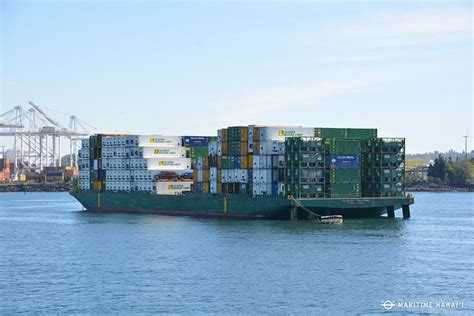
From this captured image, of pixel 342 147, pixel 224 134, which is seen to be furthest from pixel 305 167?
pixel 224 134

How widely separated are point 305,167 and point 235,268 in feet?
143

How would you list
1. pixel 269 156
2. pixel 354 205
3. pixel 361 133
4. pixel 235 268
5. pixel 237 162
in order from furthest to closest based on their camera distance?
1. pixel 237 162
2. pixel 361 133
3. pixel 269 156
4. pixel 354 205
5. pixel 235 268

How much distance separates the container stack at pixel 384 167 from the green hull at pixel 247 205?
1851mm

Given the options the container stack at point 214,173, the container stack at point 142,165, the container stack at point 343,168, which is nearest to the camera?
the container stack at point 343,168

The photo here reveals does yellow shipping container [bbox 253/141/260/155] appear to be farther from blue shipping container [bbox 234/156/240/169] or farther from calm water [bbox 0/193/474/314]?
calm water [bbox 0/193/474/314]

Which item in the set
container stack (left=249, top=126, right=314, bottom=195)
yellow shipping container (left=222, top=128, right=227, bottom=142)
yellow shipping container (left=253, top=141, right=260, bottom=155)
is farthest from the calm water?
yellow shipping container (left=222, top=128, right=227, bottom=142)

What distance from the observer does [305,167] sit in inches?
4432

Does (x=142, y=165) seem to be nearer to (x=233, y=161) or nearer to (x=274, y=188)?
(x=233, y=161)

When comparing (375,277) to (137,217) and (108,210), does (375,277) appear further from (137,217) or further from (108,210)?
(108,210)

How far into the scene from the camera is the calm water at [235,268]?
57219 millimetres

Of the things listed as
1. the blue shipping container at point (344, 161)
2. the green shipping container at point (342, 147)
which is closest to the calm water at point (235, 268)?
the blue shipping container at point (344, 161)

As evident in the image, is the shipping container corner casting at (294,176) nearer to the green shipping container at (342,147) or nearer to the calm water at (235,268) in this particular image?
the green shipping container at (342,147)

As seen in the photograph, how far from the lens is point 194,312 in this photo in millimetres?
54281

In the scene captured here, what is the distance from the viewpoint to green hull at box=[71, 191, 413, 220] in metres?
113
